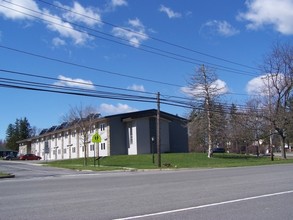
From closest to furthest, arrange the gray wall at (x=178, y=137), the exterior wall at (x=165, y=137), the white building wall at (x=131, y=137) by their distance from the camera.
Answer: the white building wall at (x=131, y=137), the exterior wall at (x=165, y=137), the gray wall at (x=178, y=137)

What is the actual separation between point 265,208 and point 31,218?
5.68 metres

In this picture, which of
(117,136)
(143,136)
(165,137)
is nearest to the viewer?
(143,136)

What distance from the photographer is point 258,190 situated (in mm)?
14227

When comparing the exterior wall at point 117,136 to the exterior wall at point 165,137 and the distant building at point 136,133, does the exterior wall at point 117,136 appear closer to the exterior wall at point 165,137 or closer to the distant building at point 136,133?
the distant building at point 136,133

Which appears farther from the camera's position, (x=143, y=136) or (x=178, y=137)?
(x=178, y=137)

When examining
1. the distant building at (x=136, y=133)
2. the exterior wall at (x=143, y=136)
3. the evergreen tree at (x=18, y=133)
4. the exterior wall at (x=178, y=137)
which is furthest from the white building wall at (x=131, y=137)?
the evergreen tree at (x=18, y=133)

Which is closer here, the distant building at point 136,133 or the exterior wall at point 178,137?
the distant building at point 136,133

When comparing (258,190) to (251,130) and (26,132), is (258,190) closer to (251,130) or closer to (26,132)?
(251,130)

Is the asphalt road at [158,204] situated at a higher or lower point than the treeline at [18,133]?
lower

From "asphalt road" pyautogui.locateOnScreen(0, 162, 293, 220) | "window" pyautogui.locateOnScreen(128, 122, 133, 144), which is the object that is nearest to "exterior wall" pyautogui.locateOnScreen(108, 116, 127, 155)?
"window" pyautogui.locateOnScreen(128, 122, 133, 144)

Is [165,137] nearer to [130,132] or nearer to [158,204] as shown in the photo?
[130,132]

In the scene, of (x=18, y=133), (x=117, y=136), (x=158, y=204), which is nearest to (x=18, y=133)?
(x=18, y=133)

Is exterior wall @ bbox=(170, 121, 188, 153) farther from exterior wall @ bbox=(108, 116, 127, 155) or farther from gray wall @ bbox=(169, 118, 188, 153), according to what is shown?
exterior wall @ bbox=(108, 116, 127, 155)

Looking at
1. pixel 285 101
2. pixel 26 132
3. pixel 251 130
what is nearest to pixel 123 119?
pixel 251 130
